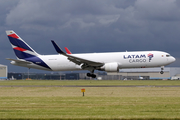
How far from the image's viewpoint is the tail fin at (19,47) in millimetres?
52469

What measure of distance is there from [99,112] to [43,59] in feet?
129

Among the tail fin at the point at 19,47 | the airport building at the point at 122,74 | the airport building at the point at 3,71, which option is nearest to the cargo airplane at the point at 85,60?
the tail fin at the point at 19,47

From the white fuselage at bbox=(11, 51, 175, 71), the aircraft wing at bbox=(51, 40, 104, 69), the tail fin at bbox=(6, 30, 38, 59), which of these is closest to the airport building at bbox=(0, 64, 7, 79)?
the tail fin at bbox=(6, 30, 38, 59)

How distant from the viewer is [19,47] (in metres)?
52.9

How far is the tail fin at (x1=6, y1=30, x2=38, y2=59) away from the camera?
172 feet

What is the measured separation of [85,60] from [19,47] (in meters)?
13.9

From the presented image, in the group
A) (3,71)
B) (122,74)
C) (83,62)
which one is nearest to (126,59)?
(83,62)

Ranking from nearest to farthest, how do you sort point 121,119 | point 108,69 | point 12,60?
1. point 121,119
2. point 108,69
3. point 12,60

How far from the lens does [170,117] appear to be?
11898 mm

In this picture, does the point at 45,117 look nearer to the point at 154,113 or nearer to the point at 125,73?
the point at 154,113

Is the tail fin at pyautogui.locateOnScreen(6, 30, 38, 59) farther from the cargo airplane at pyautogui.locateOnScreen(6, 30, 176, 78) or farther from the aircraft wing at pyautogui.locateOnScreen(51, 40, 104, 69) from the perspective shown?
the aircraft wing at pyautogui.locateOnScreen(51, 40, 104, 69)

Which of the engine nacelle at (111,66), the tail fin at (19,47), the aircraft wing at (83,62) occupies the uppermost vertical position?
the tail fin at (19,47)

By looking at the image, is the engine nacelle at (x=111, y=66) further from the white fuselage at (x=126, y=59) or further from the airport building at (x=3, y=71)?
the airport building at (x=3, y=71)

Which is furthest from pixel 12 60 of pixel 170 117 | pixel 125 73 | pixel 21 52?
pixel 125 73
